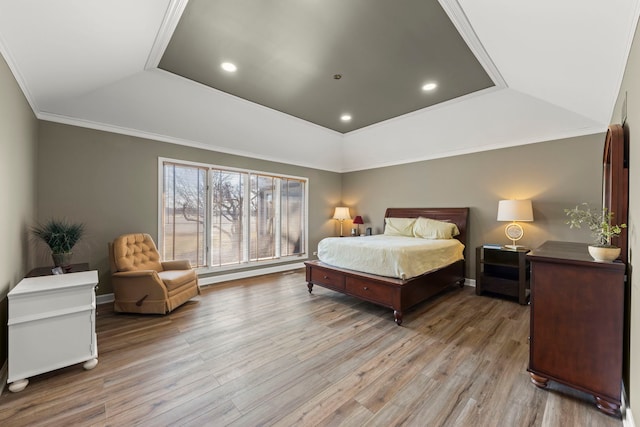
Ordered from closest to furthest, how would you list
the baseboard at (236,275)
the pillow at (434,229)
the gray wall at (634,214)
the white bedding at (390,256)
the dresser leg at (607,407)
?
the gray wall at (634,214) → the dresser leg at (607,407) → the white bedding at (390,256) → the baseboard at (236,275) → the pillow at (434,229)

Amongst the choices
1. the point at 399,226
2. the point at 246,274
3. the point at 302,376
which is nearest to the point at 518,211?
the point at 399,226

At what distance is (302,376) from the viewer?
199 centimetres

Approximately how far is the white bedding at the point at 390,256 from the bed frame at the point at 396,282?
0.08m

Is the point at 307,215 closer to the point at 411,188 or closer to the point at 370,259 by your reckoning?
the point at 411,188

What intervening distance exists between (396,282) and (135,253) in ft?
11.4

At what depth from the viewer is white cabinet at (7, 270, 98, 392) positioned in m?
1.81

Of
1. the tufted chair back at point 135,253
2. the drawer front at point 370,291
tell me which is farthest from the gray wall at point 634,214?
the tufted chair back at point 135,253

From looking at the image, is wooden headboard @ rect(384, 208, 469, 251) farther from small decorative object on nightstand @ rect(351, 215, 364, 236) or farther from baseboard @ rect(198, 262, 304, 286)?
baseboard @ rect(198, 262, 304, 286)

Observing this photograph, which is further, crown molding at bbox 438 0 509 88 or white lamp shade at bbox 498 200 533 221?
white lamp shade at bbox 498 200 533 221

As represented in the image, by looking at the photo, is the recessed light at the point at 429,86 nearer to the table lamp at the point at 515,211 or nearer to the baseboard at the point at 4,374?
the table lamp at the point at 515,211

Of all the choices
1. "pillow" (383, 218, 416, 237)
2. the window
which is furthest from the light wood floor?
"pillow" (383, 218, 416, 237)

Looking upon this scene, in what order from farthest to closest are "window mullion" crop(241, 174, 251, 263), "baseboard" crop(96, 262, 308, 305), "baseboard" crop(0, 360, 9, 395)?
"window mullion" crop(241, 174, 251, 263) < "baseboard" crop(96, 262, 308, 305) < "baseboard" crop(0, 360, 9, 395)

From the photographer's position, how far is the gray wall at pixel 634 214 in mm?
1363

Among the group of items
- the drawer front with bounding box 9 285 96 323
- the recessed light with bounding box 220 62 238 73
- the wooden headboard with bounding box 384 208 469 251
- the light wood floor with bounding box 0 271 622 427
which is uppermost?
the recessed light with bounding box 220 62 238 73
